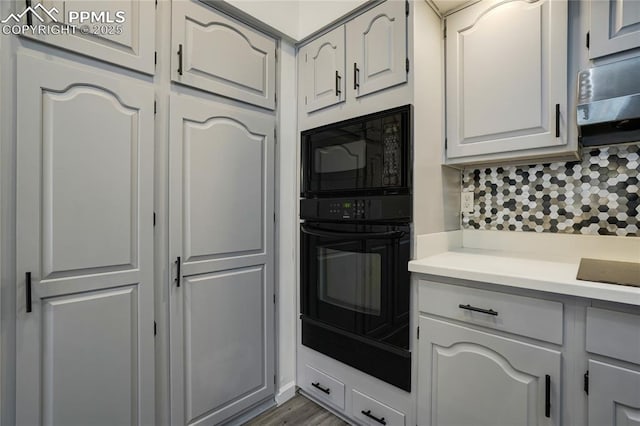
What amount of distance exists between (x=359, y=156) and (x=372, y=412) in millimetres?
1315

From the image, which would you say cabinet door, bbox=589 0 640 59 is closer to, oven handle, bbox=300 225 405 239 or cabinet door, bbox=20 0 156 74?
oven handle, bbox=300 225 405 239

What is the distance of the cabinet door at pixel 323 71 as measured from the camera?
169 cm

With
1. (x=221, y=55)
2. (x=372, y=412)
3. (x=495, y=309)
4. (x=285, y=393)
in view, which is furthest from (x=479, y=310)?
(x=221, y=55)

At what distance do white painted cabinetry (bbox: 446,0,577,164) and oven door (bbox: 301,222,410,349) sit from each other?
0.61 m

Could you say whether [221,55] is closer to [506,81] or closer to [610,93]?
[506,81]

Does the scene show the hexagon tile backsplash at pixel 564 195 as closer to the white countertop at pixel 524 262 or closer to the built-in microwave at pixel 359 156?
the white countertop at pixel 524 262

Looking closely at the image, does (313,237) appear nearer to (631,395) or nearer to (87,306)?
(87,306)

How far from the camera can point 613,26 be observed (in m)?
1.17

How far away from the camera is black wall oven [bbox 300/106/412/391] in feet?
4.61

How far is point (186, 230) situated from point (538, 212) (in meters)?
1.81

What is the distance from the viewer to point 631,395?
917 mm

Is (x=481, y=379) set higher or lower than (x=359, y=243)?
lower

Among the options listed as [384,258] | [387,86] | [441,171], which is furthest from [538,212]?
[387,86]

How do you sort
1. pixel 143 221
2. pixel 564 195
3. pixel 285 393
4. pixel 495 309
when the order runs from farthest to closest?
pixel 285 393 < pixel 564 195 < pixel 143 221 < pixel 495 309
